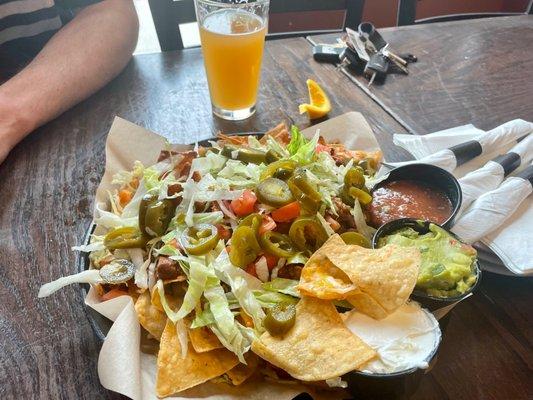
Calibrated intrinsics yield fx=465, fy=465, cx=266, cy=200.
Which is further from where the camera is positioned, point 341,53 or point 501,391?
point 341,53

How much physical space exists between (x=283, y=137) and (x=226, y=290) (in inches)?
26.7

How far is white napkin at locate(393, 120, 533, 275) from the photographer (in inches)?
47.2

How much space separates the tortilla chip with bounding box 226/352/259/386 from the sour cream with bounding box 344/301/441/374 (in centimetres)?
23

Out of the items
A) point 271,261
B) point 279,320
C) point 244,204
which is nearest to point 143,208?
point 244,204

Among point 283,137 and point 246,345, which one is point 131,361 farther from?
point 283,137

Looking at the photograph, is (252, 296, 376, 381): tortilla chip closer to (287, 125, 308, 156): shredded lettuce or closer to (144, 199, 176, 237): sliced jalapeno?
(144, 199, 176, 237): sliced jalapeno

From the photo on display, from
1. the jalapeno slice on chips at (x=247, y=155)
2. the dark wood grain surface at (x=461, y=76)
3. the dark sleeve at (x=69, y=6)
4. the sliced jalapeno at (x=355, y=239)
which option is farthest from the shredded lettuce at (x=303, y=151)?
the dark sleeve at (x=69, y=6)

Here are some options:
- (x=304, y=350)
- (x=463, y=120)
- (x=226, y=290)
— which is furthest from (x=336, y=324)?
(x=463, y=120)

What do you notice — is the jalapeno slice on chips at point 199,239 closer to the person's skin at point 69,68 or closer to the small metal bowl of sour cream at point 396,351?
the small metal bowl of sour cream at point 396,351

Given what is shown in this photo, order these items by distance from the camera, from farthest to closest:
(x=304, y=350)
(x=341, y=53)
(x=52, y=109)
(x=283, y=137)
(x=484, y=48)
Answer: (x=484, y=48) → (x=341, y=53) → (x=52, y=109) → (x=283, y=137) → (x=304, y=350)

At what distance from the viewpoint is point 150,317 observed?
1148 millimetres

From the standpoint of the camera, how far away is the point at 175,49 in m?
2.58

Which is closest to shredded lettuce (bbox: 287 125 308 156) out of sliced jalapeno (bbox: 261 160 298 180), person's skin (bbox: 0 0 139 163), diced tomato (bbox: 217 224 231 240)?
sliced jalapeno (bbox: 261 160 298 180)

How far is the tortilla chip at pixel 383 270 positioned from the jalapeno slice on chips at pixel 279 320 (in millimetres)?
158
